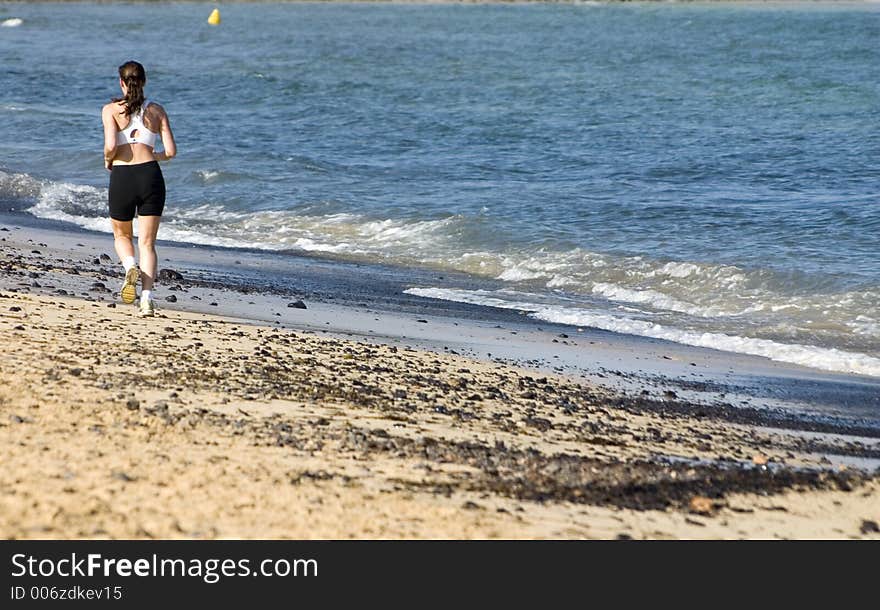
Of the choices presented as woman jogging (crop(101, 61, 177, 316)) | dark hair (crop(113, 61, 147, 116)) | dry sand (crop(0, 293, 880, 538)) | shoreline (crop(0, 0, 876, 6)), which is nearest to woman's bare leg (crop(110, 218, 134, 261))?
woman jogging (crop(101, 61, 177, 316))

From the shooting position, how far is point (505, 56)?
4350cm

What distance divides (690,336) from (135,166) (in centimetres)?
502

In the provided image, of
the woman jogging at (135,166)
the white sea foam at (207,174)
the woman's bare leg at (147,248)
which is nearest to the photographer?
the woman jogging at (135,166)

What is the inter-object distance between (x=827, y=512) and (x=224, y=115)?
78.9ft

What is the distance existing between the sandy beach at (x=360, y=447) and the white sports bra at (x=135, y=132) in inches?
47.1

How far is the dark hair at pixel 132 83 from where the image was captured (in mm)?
8141

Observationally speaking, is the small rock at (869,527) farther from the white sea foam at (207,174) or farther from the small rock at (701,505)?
the white sea foam at (207,174)

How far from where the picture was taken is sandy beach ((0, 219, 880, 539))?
16.0 feet

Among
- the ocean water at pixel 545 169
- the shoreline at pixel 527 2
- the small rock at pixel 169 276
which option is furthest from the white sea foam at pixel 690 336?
the shoreline at pixel 527 2

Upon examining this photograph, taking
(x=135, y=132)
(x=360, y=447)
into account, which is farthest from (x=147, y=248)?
(x=360, y=447)

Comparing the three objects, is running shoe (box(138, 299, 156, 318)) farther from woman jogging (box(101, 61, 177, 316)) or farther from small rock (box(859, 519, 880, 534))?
small rock (box(859, 519, 880, 534))

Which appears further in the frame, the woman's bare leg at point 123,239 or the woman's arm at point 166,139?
the woman's bare leg at point 123,239

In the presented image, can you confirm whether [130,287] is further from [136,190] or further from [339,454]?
[339,454]

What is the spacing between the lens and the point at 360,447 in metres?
5.79
